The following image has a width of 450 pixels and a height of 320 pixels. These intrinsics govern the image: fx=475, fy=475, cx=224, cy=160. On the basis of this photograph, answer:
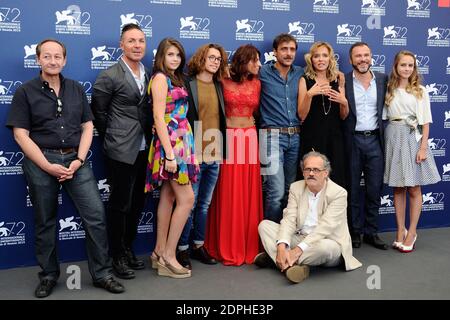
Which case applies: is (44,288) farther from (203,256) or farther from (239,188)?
(239,188)

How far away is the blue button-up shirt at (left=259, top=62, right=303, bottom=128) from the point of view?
12.0 feet

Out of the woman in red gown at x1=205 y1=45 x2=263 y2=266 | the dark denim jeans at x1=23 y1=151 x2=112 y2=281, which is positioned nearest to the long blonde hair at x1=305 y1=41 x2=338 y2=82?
the woman in red gown at x1=205 y1=45 x2=263 y2=266

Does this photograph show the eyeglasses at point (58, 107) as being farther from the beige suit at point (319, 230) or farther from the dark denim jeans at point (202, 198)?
the beige suit at point (319, 230)

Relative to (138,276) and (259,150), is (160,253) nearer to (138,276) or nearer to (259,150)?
(138,276)

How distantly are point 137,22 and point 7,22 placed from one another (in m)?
0.93

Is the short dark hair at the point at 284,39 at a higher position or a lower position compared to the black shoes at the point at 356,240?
higher

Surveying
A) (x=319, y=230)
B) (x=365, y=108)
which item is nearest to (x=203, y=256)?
(x=319, y=230)

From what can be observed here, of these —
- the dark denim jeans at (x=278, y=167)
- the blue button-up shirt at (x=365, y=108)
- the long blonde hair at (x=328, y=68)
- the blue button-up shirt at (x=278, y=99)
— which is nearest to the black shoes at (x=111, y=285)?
the dark denim jeans at (x=278, y=167)

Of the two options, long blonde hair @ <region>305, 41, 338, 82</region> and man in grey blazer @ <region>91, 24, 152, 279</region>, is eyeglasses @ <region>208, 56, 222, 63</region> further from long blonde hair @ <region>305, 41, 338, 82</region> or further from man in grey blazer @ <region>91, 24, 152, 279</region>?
long blonde hair @ <region>305, 41, 338, 82</region>

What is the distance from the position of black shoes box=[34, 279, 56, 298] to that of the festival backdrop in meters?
0.69

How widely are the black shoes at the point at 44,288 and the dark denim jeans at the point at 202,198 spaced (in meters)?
0.96

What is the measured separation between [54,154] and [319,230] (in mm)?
1831

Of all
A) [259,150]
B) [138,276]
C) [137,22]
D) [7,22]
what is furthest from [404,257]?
[7,22]

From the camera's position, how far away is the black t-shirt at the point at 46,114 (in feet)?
9.35
